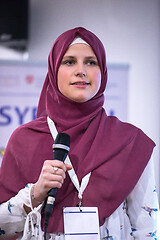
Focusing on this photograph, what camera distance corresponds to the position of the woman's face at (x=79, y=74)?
1.34 m

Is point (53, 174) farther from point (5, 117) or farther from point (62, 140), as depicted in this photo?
point (5, 117)

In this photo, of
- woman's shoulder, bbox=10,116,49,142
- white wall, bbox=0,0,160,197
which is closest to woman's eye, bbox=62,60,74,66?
woman's shoulder, bbox=10,116,49,142

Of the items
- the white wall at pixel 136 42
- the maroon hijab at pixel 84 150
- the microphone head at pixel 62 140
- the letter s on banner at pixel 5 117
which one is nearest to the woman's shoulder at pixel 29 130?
the maroon hijab at pixel 84 150

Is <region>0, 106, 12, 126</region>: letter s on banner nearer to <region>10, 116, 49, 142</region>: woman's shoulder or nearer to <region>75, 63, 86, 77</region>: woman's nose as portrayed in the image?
<region>10, 116, 49, 142</region>: woman's shoulder

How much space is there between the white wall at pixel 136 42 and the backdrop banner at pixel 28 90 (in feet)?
2.88

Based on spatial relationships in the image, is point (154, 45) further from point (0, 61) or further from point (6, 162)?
point (6, 162)

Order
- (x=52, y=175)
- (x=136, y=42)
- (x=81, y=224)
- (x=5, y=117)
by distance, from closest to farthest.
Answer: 1. (x=52, y=175)
2. (x=81, y=224)
3. (x=5, y=117)
4. (x=136, y=42)

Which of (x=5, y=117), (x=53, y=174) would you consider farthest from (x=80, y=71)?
(x=5, y=117)

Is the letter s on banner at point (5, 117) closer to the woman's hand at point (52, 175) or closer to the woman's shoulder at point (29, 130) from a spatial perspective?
the woman's shoulder at point (29, 130)

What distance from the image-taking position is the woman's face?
1.34 meters

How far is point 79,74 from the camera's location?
1330 mm

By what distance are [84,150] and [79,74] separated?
0.28 m

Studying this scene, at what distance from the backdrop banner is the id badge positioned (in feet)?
5.55

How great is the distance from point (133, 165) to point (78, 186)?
0.75 feet
